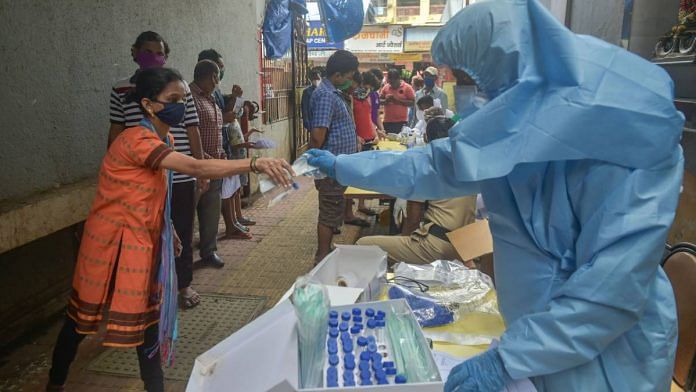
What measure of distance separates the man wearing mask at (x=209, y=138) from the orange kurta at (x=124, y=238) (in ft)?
5.66

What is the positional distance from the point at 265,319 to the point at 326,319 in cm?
17

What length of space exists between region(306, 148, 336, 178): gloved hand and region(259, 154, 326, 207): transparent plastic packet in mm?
20

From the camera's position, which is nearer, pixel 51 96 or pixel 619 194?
pixel 619 194

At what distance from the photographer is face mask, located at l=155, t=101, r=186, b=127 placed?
216 cm

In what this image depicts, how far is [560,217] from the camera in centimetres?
106

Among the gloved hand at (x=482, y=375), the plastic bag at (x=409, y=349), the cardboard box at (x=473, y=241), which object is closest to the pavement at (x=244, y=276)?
the cardboard box at (x=473, y=241)

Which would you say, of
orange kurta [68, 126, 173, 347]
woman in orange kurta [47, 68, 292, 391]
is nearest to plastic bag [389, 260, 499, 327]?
woman in orange kurta [47, 68, 292, 391]

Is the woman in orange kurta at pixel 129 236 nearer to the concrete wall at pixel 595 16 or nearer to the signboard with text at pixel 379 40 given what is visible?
the concrete wall at pixel 595 16

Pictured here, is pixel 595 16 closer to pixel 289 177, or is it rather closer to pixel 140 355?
pixel 289 177

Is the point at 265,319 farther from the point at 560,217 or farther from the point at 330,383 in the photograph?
the point at 560,217

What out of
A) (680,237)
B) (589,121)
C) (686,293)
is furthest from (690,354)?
(680,237)

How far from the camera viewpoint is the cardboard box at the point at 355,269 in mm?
1751

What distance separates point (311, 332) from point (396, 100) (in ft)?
22.4

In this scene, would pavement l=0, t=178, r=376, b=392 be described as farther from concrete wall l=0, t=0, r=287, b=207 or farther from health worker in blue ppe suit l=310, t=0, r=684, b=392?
health worker in blue ppe suit l=310, t=0, r=684, b=392
